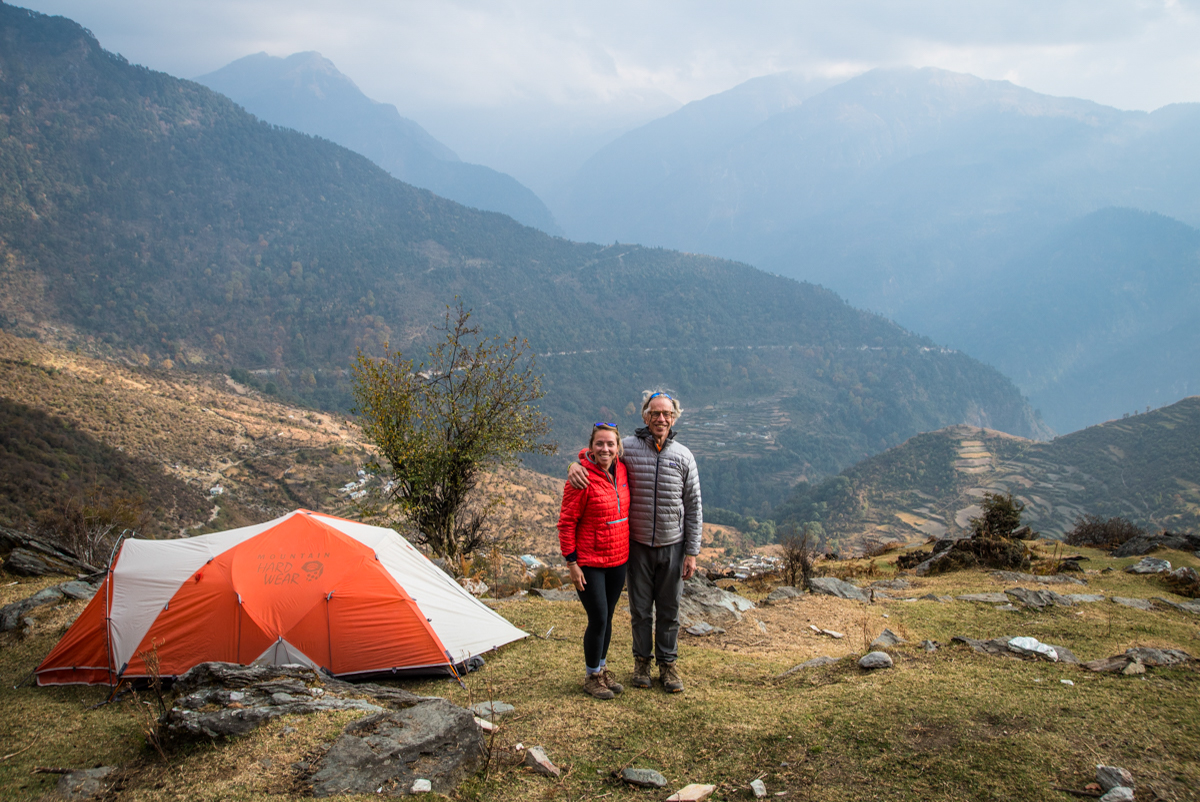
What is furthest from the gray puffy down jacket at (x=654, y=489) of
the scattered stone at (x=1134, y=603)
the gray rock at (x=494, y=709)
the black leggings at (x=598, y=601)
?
the scattered stone at (x=1134, y=603)

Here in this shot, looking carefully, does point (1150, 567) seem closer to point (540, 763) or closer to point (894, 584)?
point (894, 584)

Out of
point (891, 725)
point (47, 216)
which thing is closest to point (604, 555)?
point (891, 725)

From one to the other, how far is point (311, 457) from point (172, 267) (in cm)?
12067

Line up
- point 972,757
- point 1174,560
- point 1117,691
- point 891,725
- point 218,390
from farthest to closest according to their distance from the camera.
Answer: point 218,390 → point 1174,560 → point 1117,691 → point 891,725 → point 972,757

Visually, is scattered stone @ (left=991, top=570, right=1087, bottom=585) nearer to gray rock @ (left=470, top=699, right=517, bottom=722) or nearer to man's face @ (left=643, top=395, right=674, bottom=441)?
man's face @ (left=643, top=395, right=674, bottom=441)

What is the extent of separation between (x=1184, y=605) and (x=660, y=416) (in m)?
8.59

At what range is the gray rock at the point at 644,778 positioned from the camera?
3.57 meters

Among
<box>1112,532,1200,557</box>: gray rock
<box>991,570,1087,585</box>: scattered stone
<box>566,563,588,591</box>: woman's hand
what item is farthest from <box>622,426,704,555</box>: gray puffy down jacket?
<box>1112,532,1200,557</box>: gray rock

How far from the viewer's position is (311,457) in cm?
3819

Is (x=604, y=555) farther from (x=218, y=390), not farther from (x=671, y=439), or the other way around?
(x=218, y=390)

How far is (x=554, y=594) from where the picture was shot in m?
9.77

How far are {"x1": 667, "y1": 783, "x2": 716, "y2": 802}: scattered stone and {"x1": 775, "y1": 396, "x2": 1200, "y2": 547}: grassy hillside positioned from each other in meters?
43.1

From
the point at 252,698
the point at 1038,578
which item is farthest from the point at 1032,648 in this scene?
the point at 252,698

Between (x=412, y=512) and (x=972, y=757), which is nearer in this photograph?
(x=972, y=757)
